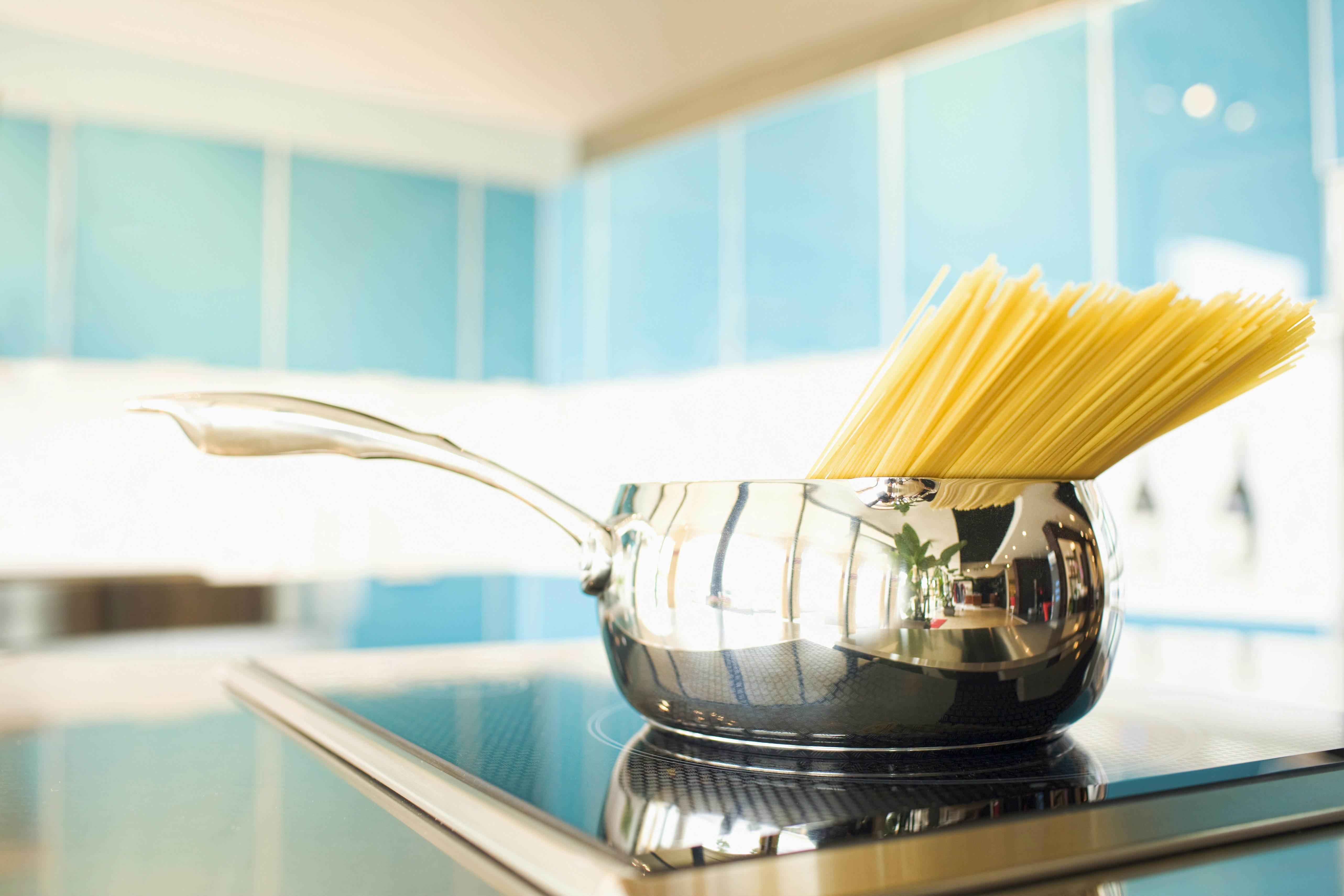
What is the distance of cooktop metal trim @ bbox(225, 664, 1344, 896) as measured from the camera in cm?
27

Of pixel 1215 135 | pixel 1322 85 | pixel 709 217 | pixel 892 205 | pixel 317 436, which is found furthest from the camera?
pixel 709 217

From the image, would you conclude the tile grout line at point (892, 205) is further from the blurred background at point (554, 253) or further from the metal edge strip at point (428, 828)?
the metal edge strip at point (428, 828)

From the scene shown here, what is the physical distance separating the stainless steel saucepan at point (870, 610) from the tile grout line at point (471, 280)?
3.52m

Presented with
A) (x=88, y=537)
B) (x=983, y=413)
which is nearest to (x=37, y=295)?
(x=88, y=537)

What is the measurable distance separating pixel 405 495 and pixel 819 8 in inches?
82.4

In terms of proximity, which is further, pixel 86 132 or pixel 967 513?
pixel 86 132

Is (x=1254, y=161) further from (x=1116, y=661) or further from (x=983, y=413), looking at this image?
(x=983, y=413)

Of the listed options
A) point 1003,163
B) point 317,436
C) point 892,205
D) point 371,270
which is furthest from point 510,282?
point 317,436

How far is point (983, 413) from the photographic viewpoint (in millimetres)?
395

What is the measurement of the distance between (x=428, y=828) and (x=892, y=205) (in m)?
2.74

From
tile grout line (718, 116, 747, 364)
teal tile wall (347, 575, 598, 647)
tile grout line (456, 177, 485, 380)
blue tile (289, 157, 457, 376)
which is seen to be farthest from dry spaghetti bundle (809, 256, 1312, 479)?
tile grout line (456, 177, 485, 380)

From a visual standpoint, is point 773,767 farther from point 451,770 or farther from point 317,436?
point 317,436

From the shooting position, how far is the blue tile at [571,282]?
3.97 metres

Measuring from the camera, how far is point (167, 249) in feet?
10.8
